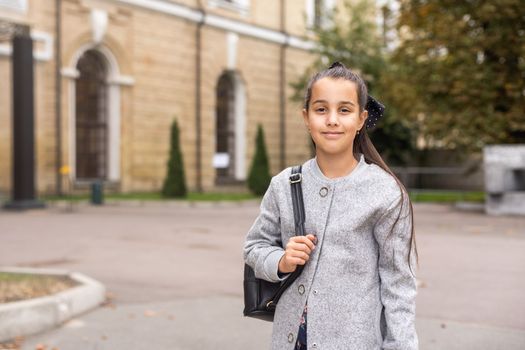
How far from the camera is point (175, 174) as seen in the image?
71.9 feet

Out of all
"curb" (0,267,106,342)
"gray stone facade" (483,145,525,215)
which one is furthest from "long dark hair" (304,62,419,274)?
"gray stone facade" (483,145,525,215)

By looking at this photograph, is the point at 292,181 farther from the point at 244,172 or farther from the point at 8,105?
the point at 244,172

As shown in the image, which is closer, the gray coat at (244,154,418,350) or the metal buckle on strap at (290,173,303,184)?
the gray coat at (244,154,418,350)

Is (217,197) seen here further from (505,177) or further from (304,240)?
(304,240)

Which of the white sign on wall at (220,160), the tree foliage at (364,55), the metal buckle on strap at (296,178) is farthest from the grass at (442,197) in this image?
the metal buckle on strap at (296,178)

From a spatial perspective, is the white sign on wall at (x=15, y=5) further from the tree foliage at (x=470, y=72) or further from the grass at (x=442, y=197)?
the grass at (x=442, y=197)

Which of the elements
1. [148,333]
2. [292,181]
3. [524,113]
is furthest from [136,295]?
[524,113]

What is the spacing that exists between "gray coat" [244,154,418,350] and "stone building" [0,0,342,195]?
17.6 meters

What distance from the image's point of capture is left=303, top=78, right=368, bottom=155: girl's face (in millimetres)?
2320

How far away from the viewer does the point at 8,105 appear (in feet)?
65.7

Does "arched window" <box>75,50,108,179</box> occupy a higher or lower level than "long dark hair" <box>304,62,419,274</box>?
higher

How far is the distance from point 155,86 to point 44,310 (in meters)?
19.6

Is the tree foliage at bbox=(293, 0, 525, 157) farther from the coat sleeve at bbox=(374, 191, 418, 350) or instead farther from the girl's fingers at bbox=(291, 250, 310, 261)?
the girl's fingers at bbox=(291, 250, 310, 261)

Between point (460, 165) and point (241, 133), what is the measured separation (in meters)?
8.93
